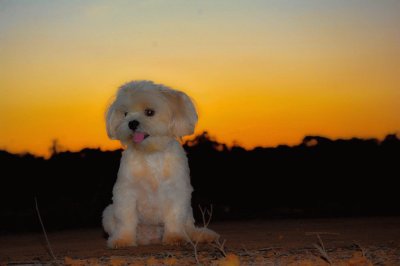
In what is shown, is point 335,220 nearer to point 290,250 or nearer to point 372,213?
A: point 372,213

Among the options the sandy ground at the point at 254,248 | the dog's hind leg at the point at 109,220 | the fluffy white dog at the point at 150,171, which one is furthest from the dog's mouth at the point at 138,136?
the sandy ground at the point at 254,248

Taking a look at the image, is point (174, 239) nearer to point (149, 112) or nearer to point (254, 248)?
point (254, 248)

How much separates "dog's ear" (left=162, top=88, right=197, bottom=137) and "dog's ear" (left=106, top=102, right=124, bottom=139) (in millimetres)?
615

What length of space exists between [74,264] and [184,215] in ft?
5.41

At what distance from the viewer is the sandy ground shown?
7848 mm

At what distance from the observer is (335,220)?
13.1 metres

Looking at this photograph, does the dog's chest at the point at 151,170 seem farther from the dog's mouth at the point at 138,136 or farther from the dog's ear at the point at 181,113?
the dog's ear at the point at 181,113

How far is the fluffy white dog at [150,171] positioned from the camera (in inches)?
361

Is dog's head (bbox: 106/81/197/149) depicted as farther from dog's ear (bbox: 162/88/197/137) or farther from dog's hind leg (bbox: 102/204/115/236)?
dog's hind leg (bbox: 102/204/115/236)

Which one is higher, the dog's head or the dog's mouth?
the dog's head

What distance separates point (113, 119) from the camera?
9.48 meters

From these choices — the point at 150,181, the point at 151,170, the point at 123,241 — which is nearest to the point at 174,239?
the point at 123,241

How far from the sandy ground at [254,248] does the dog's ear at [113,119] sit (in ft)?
4.46

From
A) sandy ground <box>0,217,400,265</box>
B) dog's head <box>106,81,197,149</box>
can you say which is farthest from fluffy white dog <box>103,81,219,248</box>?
sandy ground <box>0,217,400,265</box>
